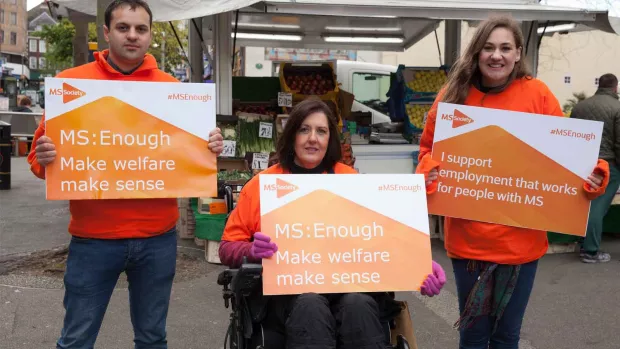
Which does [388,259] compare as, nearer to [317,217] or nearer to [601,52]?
[317,217]

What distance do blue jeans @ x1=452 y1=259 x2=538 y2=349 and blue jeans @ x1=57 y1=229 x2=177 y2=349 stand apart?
137 centimetres

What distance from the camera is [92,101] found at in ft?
9.59

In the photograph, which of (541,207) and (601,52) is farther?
(601,52)

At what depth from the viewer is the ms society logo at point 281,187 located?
9.15 feet

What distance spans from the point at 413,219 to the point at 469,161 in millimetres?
427

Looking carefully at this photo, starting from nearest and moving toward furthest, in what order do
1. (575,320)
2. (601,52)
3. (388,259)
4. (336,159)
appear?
1. (388,259)
2. (336,159)
3. (575,320)
4. (601,52)

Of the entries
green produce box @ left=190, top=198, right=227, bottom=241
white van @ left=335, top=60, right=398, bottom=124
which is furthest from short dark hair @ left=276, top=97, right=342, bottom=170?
white van @ left=335, top=60, right=398, bottom=124

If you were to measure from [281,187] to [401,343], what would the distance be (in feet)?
2.73

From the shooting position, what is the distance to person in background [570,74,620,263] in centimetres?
680

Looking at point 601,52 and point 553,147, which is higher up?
point 601,52

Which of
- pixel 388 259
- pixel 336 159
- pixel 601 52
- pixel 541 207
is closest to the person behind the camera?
pixel 388 259

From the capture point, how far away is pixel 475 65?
2941 mm

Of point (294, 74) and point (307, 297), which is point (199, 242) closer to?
point (294, 74)

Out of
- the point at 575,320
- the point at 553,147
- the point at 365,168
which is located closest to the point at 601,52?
the point at 365,168
